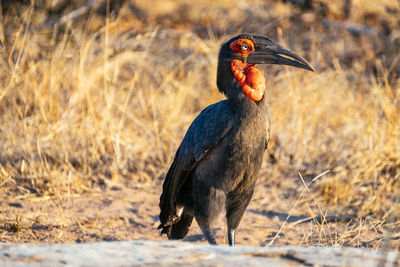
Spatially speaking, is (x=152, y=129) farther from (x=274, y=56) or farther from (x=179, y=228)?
(x=274, y=56)

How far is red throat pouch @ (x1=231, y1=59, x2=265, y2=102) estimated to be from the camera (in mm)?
3461

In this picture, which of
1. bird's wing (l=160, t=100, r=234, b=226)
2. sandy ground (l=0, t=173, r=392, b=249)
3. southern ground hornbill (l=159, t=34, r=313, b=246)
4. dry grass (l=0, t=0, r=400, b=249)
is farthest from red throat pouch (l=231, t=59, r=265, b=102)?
dry grass (l=0, t=0, r=400, b=249)

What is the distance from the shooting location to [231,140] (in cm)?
342

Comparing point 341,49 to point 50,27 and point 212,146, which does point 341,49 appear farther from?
point 212,146

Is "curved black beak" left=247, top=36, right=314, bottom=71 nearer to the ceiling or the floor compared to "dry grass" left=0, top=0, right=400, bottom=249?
nearer to the ceiling

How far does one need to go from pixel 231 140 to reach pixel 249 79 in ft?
1.31

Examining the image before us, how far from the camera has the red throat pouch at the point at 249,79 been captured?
3461 mm

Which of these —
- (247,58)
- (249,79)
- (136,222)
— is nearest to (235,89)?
(249,79)

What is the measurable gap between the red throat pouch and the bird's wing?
17 centimetres

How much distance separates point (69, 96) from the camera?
585cm

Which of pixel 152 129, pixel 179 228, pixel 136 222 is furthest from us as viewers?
pixel 152 129

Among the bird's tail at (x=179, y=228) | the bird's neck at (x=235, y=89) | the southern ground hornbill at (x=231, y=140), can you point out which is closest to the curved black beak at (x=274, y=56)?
the southern ground hornbill at (x=231, y=140)

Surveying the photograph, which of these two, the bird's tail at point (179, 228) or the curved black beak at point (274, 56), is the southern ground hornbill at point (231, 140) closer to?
the curved black beak at point (274, 56)

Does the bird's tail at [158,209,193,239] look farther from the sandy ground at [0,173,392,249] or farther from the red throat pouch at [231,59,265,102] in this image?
the red throat pouch at [231,59,265,102]
